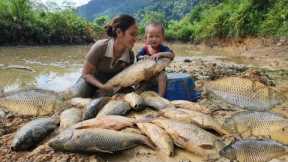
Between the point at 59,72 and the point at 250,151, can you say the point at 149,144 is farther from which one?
the point at 59,72

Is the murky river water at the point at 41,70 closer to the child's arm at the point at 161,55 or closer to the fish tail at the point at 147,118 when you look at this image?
the child's arm at the point at 161,55

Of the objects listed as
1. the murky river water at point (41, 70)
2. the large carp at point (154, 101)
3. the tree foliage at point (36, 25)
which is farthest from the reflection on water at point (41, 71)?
the large carp at point (154, 101)

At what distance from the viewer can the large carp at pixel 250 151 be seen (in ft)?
13.8

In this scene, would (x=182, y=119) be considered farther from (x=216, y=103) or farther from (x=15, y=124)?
(x=15, y=124)

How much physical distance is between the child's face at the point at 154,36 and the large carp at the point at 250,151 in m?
2.64

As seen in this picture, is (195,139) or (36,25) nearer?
(195,139)

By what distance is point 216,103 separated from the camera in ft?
21.5

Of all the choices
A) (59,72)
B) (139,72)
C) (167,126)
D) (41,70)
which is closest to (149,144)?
(167,126)

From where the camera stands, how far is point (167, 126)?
4.80 meters

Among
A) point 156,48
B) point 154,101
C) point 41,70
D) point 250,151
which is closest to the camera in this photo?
point 250,151

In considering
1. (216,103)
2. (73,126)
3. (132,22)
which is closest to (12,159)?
(73,126)

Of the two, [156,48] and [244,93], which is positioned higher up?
[156,48]

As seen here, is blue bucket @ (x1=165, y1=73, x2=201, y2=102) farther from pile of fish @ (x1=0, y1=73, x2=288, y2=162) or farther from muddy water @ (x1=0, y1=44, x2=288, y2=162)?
muddy water @ (x1=0, y1=44, x2=288, y2=162)

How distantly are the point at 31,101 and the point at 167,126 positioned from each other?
157cm
